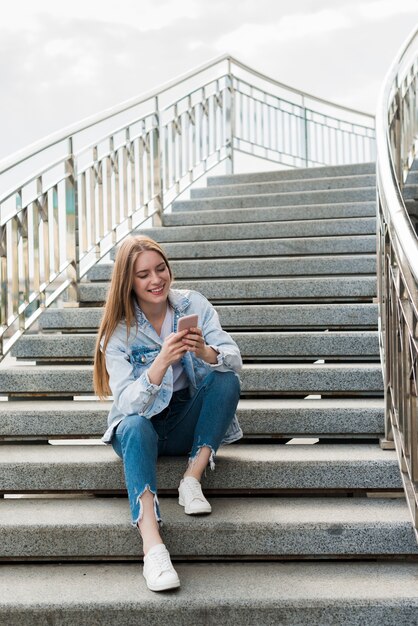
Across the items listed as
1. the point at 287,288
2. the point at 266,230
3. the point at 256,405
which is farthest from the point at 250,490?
the point at 266,230

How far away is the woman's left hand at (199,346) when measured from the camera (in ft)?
8.21

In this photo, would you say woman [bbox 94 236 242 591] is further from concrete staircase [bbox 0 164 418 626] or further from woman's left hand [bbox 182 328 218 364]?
concrete staircase [bbox 0 164 418 626]

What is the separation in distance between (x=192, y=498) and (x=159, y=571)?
0.33 m

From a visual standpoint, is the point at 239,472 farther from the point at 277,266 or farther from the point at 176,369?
the point at 277,266

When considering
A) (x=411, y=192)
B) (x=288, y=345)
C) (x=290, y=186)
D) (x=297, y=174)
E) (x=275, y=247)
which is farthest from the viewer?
(x=297, y=174)

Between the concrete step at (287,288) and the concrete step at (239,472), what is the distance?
1.32 m

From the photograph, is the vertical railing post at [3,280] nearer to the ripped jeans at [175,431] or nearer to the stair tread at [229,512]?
the stair tread at [229,512]

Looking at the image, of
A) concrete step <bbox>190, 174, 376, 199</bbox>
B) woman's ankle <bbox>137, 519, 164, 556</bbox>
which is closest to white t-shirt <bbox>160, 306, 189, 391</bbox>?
woman's ankle <bbox>137, 519, 164, 556</bbox>

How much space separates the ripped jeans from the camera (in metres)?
→ 2.36

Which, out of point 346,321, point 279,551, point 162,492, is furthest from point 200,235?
point 279,551

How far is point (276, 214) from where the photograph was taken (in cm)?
515

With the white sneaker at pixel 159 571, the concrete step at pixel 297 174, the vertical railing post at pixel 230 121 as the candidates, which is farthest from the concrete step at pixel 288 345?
the vertical railing post at pixel 230 121

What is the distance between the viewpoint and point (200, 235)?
4930mm

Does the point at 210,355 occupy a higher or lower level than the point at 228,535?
higher
